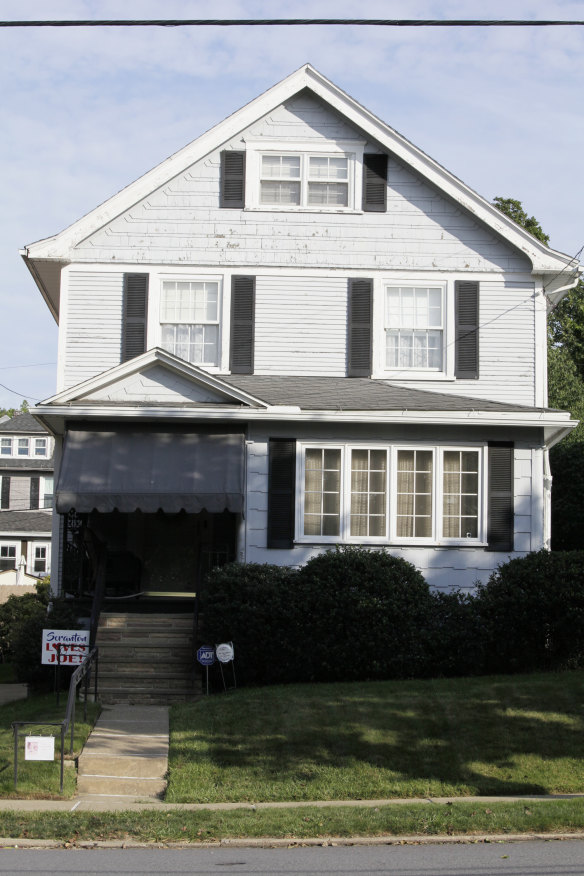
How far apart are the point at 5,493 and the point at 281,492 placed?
37.6m

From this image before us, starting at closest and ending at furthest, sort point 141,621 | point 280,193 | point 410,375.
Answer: point 141,621 < point 410,375 < point 280,193

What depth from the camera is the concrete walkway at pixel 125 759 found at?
1054 cm

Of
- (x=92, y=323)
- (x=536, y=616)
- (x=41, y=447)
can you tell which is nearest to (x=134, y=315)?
(x=92, y=323)

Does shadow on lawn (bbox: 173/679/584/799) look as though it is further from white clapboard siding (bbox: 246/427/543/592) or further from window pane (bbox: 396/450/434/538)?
window pane (bbox: 396/450/434/538)

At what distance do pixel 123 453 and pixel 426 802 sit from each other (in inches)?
312

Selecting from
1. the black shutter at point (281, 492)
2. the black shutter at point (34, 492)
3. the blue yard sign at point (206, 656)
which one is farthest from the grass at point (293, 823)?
the black shutter at point (34, 492)

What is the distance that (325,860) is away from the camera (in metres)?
8.18

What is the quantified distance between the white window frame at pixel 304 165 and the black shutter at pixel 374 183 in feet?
0.37

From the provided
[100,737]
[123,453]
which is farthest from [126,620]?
[100,737]

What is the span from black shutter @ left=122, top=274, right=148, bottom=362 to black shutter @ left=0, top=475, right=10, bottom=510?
34.9m

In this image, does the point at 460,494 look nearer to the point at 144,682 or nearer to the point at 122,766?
the point at 144,682

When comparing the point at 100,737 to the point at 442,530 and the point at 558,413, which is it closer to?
the point at 442,530

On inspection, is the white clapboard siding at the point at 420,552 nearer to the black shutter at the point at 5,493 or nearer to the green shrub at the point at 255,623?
the green shrub at the point at 255,623

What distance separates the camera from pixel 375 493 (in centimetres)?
1658
